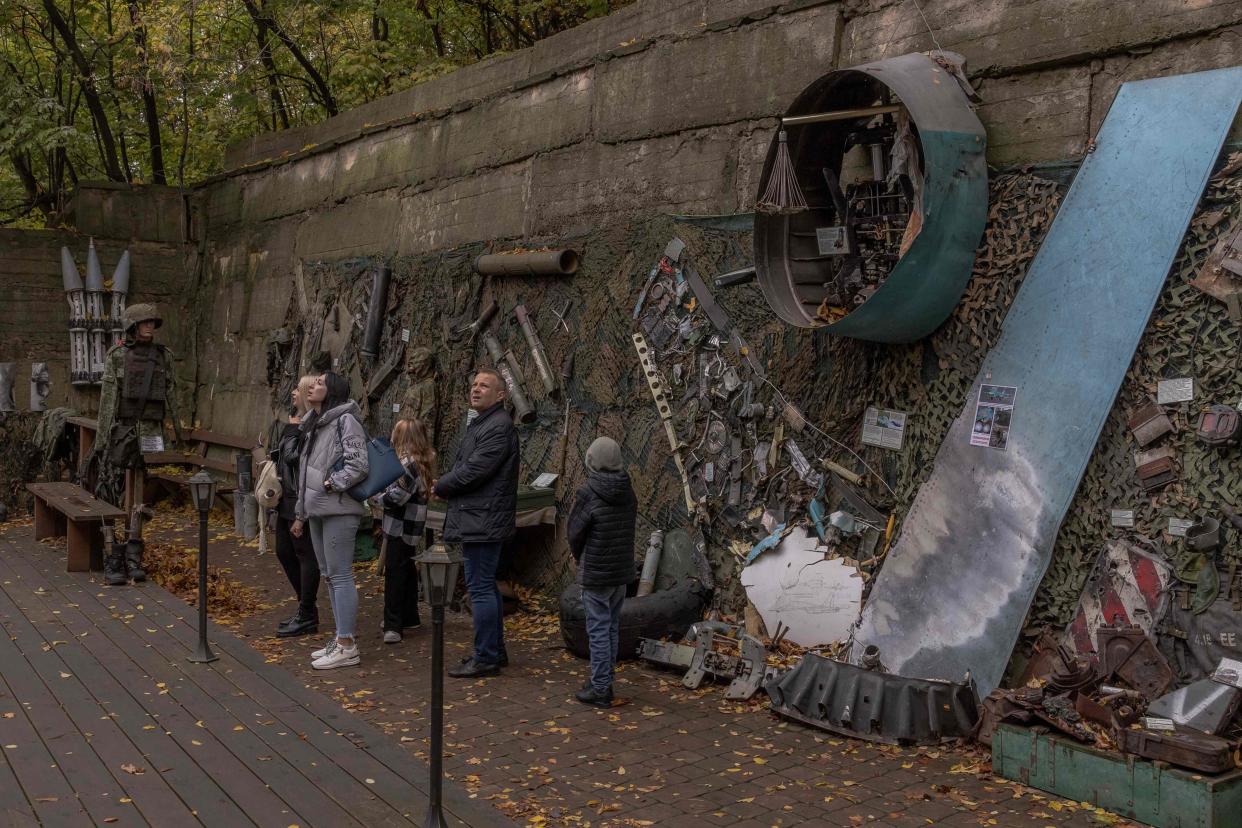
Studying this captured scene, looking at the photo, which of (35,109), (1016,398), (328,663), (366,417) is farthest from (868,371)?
(35,109)

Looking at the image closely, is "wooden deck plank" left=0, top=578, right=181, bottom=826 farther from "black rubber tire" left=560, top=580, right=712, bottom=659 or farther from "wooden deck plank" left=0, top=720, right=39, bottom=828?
"black rubber tire" left=560, top=580, right=712, bottom=659

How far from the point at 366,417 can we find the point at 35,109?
26.7ft

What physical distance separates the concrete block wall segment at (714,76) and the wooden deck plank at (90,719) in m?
5.02

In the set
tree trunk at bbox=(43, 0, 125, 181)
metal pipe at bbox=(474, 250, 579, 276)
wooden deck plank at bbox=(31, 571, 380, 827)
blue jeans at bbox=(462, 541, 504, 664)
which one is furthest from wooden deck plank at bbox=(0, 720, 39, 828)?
tree trunk at bbox=(43, 0, 125, 181)

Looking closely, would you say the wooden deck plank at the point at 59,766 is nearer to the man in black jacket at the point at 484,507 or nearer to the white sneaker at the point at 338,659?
the white sneaker at the point at 338,659

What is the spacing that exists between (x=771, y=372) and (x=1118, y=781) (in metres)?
3.17

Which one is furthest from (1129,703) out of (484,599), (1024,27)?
(484,599)

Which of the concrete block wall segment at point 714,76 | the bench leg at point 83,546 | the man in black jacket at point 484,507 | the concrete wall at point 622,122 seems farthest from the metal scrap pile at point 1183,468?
the bench leg at point 83,546

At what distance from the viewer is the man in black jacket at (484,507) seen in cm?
702

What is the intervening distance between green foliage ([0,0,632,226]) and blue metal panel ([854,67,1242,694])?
917 cm

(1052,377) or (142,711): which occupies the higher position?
(1052,377)

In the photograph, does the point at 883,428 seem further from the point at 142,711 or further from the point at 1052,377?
the point at 142,711

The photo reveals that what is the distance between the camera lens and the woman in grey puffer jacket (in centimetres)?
721

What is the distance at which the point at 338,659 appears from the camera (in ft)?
23.8
